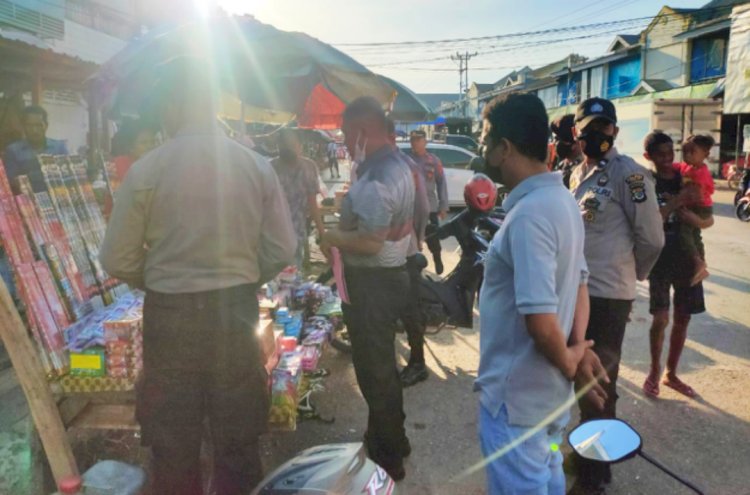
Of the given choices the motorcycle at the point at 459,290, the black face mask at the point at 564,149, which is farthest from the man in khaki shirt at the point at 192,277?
the black face mask at the point at 564,149

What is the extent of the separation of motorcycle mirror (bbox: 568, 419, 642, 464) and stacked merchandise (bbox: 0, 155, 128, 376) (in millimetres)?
2302

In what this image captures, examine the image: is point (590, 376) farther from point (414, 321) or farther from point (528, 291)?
point (414, 321)

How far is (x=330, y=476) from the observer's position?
1.92m

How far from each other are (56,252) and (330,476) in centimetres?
202

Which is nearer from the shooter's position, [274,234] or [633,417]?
[274,234]

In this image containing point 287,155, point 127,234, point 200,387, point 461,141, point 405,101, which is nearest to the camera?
point 127,234

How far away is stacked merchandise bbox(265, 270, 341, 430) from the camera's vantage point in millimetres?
3094

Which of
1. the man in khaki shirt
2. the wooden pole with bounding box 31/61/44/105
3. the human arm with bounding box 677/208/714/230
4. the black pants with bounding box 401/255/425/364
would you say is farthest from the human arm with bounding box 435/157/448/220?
the wooden pole with bounding box 31/61/44/105

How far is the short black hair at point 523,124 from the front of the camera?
1679 mm

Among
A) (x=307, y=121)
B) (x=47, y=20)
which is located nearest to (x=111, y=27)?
(x=47, y=20)

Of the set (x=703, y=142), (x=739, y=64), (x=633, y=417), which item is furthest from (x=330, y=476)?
(x=739, y=64)

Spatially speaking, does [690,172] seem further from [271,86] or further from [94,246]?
[94,246]

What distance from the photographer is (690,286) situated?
391 cm

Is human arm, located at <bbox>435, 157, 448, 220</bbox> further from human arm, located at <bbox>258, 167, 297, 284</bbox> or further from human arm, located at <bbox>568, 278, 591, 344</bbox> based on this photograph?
human arm, located at <bbox>568, 278, 591, 344</bbox>
